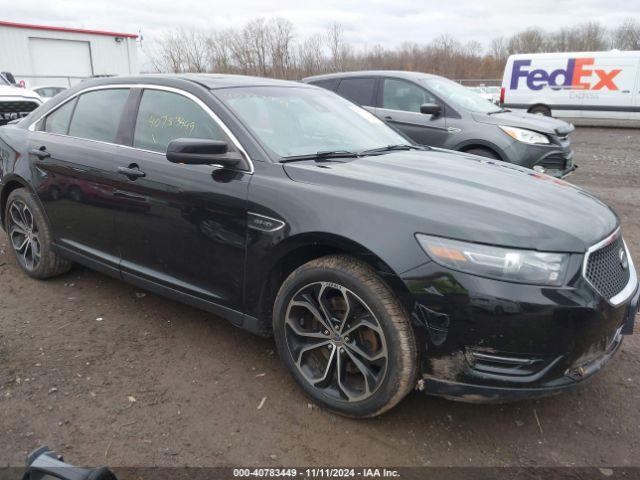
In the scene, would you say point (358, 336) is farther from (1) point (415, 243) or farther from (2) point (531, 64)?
(2) point (531, 64)

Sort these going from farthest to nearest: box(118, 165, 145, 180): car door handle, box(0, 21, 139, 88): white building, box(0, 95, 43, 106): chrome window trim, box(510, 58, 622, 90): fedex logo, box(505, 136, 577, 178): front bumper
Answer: box(0, 21, 139, 88): white building, box(510, 58, 622, 90): fedex logo, box(0, 95, 43, 106): chrome window trim, box(505, 136, 577, 178): front bumper, box(118, 165, 145, 180): car door handle

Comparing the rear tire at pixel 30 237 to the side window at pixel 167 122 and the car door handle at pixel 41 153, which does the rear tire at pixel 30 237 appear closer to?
the car door handle at pixel 41 153

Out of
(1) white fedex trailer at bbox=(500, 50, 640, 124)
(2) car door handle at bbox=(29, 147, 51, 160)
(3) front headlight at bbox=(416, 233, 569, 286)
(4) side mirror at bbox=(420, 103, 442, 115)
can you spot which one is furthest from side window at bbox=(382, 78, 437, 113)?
(1) white fedex trailer at bbox=(500, 50, 640, 124)

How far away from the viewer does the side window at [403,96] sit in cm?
716

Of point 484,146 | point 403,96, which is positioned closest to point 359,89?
point 403,96

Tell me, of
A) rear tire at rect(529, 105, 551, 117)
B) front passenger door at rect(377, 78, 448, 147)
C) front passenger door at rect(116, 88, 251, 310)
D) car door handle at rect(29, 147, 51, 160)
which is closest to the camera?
front passenger door at rect(116, 88, 251, 310)

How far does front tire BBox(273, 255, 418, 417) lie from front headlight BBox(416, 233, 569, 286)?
1.12 feet

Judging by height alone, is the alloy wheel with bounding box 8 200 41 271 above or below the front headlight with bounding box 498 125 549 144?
below

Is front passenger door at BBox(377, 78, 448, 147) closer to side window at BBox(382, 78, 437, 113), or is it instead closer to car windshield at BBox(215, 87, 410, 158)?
side window at BBox(382, 78, 437, 113)

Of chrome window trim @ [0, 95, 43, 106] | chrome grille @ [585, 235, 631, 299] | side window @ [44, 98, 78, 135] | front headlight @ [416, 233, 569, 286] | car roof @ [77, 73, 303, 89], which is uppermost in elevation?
car roof @ [77, 73, 303, 89]

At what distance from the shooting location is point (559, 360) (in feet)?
7.18

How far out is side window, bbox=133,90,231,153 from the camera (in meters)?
3.08

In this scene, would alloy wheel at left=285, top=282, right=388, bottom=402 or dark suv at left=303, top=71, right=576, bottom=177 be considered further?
dark suv at left=303, top=71, right=576, bottom=177

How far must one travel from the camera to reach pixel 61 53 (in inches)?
1185
